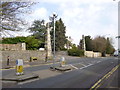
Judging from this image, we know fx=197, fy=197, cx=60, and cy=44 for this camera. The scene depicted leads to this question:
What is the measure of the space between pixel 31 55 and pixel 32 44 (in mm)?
9797

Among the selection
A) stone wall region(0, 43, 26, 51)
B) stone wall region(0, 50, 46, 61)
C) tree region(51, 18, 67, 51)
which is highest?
tree region(51, 18, 67, 51)

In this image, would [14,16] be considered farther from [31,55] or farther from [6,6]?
[31,55]

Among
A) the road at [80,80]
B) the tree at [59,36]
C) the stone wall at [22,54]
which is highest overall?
the tree at [59,36]

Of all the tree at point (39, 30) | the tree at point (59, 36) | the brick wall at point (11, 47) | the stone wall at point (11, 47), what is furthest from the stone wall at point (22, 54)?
the tree at point (39, 30)

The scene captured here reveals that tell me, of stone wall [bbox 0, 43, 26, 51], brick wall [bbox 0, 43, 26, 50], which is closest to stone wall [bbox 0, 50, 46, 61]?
stone wall [bbox 0, 43, 26, 51]

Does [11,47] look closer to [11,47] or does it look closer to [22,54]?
[11,47]

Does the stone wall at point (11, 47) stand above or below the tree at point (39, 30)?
below

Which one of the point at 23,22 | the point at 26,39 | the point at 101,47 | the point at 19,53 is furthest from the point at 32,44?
the point at 101,47

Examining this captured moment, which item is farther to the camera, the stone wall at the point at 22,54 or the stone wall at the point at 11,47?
the stone wall at the point at 11,47

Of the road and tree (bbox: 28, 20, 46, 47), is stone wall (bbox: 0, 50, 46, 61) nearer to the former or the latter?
the road

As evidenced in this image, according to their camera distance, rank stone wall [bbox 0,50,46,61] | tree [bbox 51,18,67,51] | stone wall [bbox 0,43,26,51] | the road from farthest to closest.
Result: tree [bbox 51,18,67,51], stone wall [bbox 0,43,26,51], stone wall [bbox 0,50,46,61], the road

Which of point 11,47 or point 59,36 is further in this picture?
point 59,36

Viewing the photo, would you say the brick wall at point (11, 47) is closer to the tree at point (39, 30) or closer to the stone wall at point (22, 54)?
the stone wall at point (22, 54)

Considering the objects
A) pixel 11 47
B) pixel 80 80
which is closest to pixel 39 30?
pixel 11 47
